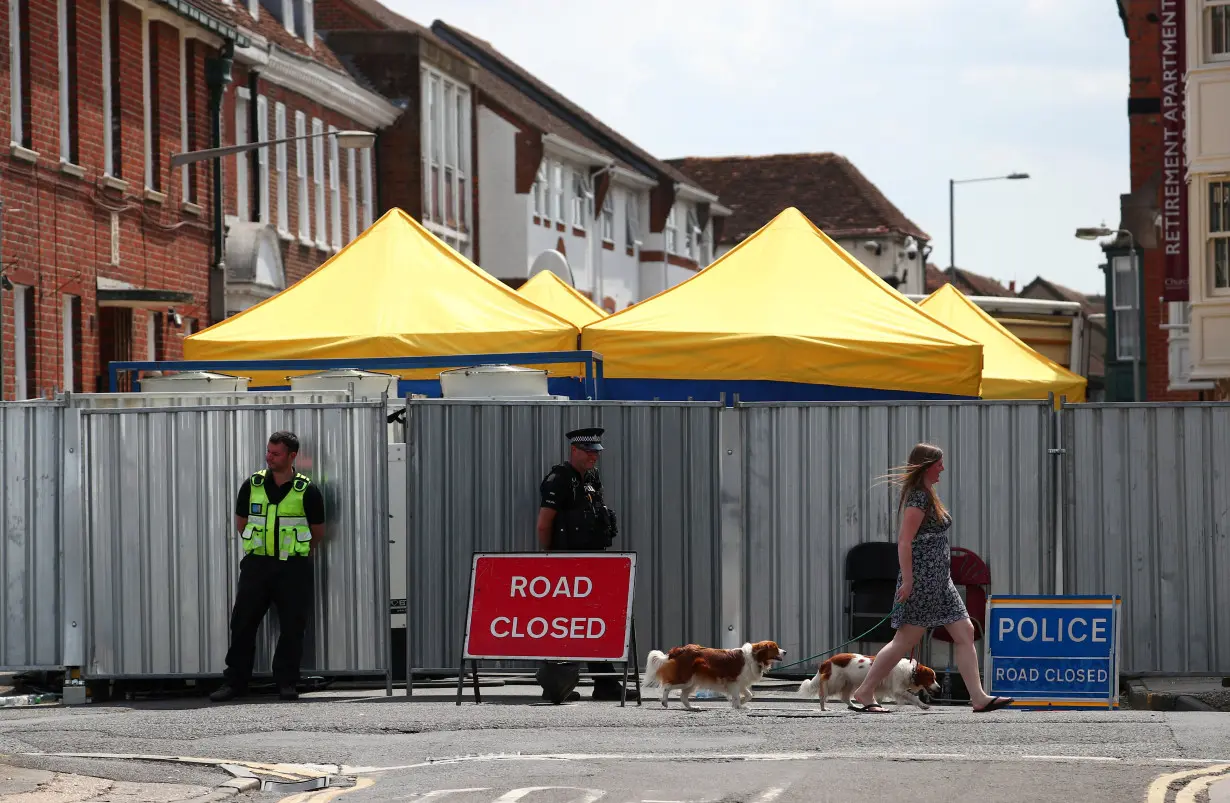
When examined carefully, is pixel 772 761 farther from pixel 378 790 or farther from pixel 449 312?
pixel 449 312

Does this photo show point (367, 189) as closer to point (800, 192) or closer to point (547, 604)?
point (547, 604)

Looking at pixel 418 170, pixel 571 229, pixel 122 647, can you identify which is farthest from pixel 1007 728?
pixel 571 229

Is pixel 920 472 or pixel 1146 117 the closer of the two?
pixel 920 472

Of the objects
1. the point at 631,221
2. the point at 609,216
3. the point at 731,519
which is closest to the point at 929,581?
the point at 731,519

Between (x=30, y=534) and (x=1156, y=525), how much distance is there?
286 inches

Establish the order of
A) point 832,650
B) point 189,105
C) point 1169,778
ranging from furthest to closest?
point 189,105
point 832,650
point 1169,778

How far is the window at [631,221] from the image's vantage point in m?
71.6

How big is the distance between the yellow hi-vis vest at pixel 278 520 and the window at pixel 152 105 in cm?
2045

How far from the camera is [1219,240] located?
1275 inches

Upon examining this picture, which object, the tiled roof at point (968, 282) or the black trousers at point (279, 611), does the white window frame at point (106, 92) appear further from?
the tiled roof at point (968, 282)

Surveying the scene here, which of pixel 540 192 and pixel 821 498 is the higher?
pixel 540 192

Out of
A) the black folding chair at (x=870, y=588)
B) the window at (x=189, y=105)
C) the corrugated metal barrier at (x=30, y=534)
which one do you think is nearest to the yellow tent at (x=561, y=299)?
the window at (x=189, y=105)

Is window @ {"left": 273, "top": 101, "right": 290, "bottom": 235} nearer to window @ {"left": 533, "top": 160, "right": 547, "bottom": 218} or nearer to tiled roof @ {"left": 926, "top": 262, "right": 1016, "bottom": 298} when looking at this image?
window @ {"left": 533, "top": 160, "right": 547, "bottom": 218}

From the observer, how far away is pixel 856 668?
13.7 m
